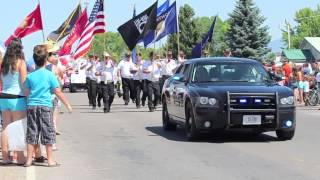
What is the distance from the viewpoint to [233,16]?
65.4 meters

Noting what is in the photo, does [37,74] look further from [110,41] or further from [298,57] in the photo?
[110,41]

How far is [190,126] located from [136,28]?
12507 millimetres

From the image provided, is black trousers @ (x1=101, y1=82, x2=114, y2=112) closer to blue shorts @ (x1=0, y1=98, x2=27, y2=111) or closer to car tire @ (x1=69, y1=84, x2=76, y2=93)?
blue shorts @ (x1=0, y1=98, x2=27, y2=111)

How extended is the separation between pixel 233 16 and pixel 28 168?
56435mm

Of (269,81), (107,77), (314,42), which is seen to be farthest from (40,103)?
(314,42)

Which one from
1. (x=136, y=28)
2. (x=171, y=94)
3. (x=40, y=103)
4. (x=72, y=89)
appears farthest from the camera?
(x=72, y=89)

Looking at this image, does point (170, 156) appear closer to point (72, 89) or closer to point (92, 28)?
point (92, 28)

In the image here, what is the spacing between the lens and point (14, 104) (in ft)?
33.6

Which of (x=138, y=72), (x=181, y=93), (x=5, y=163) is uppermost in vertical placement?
(x=138, y=72)

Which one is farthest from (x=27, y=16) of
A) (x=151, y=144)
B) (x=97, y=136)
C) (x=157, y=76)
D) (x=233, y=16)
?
(x=233, y=16)

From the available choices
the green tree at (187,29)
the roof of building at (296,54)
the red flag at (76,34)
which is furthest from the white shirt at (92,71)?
the roof of building at (296,54)

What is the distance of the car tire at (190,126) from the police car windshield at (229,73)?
0.75 metres

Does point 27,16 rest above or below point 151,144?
above

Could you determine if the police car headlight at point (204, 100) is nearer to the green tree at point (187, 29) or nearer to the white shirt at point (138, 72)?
the white shirt at point (138, 72)
